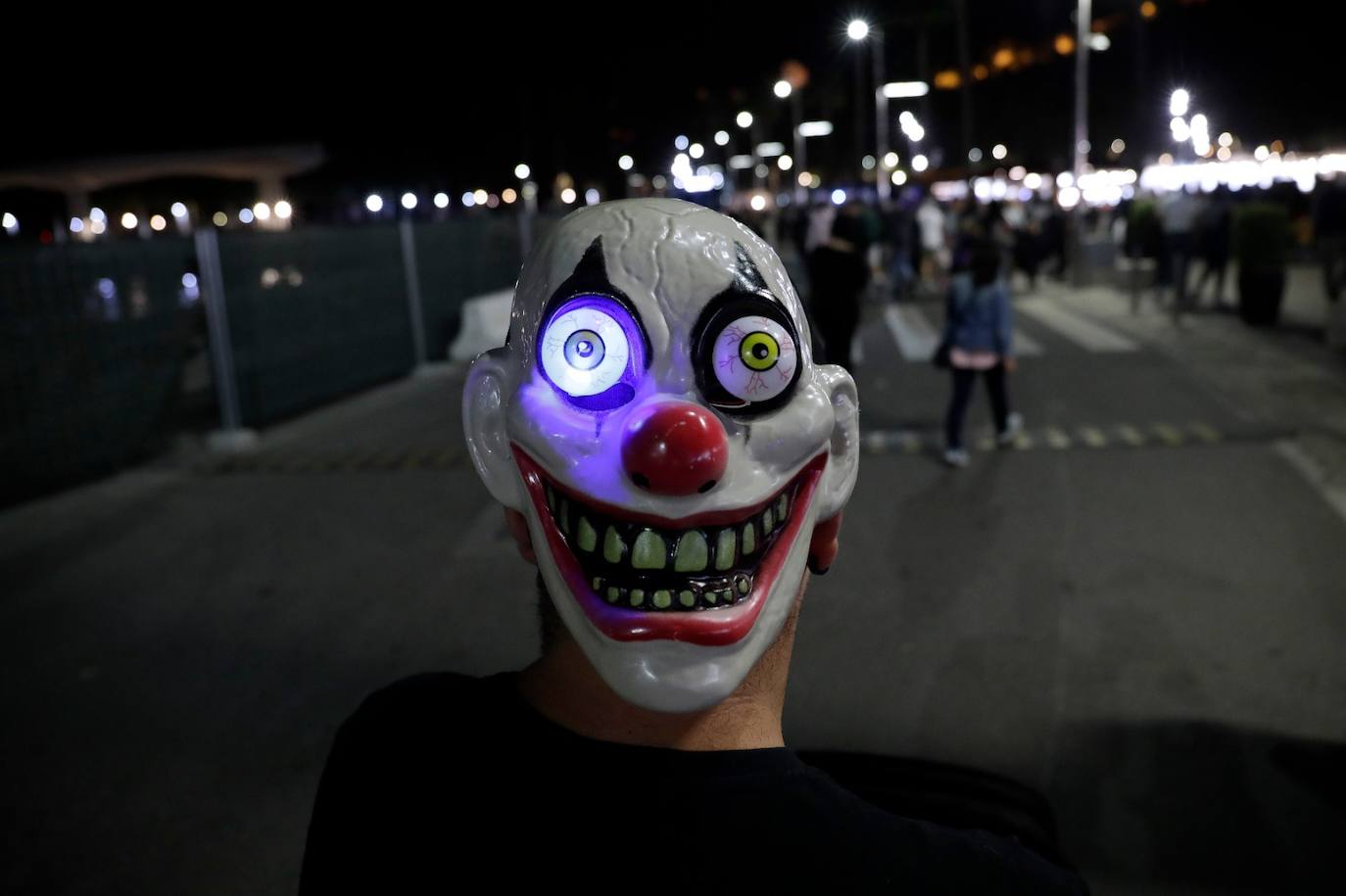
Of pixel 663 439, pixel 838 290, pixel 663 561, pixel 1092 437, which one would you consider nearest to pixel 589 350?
pixel 663 439

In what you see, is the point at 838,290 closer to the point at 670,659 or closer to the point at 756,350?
the point at 756,350

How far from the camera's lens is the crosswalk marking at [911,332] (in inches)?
524

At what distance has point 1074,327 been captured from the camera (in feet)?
49.8

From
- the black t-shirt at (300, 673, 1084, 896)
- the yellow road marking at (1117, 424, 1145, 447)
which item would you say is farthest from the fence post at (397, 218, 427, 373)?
the black t-shirt at (300, 673, 1084, 896)

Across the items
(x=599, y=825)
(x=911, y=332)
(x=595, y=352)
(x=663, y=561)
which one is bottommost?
(x=911, y=332)

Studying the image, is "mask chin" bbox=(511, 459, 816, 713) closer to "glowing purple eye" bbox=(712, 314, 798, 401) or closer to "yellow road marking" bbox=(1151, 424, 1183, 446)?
"glowing purple eye" bbox=(712, 314, 798, 401)

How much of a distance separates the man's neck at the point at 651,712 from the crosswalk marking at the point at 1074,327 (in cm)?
1258

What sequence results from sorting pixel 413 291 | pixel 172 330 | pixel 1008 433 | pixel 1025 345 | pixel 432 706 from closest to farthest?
1. pixel 432 706
2. pixel 1008 433
3. pixel 172 330
4. pixel 1025 345
5. pixel 413 291

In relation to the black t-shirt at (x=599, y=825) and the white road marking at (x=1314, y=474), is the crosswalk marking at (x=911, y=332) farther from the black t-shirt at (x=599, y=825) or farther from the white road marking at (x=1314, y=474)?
the black t-shirt at (x=599, y=825)

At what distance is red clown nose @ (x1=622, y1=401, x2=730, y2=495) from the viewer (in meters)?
1.22

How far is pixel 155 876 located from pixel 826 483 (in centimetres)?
287

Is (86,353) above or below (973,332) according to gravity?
above

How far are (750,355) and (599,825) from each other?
1.76 ft

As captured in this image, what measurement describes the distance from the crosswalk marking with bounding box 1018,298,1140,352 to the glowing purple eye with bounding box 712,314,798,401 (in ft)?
41.2
